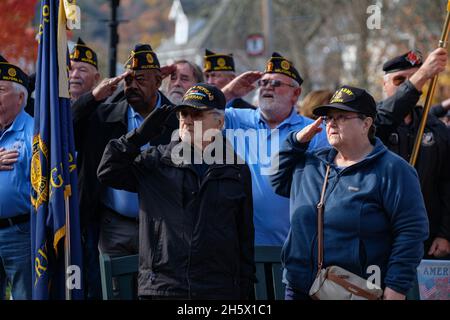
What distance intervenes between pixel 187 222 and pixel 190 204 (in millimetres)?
105

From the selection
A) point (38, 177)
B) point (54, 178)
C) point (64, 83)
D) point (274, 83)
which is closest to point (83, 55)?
point (274, 83)

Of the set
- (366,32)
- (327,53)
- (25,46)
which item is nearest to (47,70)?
(25,46)

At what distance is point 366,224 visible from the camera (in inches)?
188

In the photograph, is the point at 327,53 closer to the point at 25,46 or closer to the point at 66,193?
the point at 25,46

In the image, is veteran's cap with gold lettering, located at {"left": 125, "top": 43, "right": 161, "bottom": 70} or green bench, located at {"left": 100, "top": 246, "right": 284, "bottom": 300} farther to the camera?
veteran's cap with gold lettering, located at {"left": 125, "top": 43, "right": 161, "bottom": 70}

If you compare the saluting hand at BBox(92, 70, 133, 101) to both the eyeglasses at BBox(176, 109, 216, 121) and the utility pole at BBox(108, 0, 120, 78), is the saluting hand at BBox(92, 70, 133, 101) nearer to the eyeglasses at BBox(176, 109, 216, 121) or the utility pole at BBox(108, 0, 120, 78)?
the eyeglasses at BBox(176, 109, 216, 121)

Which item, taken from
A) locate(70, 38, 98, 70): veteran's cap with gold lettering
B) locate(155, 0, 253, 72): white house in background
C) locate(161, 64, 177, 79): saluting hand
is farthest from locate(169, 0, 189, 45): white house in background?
locate(70, 38, 98, 70): veteran's cap with gold lettering

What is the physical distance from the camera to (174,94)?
Result: 767cm

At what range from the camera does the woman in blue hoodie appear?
4.75 metres

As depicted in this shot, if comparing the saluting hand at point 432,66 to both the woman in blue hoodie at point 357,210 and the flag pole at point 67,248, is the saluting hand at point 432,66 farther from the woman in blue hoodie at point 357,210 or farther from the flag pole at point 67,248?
the flag pole at point 67,248

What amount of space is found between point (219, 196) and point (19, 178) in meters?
1.74

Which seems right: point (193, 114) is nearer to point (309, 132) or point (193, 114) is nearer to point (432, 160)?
point (309, 132)

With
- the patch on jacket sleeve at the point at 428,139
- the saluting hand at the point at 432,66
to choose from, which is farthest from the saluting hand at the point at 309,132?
the patch on jacket sleeve at the point at 428,139

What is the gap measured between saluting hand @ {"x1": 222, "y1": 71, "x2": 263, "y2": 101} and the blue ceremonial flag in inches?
88.5
